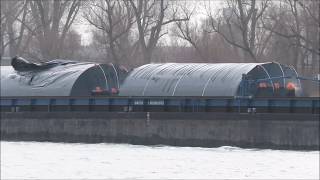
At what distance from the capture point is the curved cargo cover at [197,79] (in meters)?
39.9

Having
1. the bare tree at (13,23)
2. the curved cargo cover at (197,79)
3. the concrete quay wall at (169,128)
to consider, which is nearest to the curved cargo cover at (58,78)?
the concrete quay wall at (169,128)

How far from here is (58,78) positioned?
143 ft

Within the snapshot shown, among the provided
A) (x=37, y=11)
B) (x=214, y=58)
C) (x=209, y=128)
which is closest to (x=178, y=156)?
(x=209, y=128)

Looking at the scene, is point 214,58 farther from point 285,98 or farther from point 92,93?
point 285,98

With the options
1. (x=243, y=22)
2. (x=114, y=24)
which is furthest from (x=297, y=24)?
(x=114, y=24)

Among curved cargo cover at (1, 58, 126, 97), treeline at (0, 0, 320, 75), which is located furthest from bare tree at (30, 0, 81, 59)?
curved cargo cover at (1, 58, 126, 97)

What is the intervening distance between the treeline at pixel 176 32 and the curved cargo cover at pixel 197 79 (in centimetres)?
1787

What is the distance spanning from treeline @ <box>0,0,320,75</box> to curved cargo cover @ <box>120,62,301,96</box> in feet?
58.6

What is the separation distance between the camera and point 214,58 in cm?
6300

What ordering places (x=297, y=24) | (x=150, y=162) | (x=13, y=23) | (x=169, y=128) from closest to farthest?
(x=150, y=162), (x=169, y=128), (x=297, y=24), (x=13, y=23)

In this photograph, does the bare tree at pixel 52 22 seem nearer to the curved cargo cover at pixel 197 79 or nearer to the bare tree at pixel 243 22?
the bare tree at pixel 243 22

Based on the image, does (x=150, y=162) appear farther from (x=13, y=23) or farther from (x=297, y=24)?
(x=13, y=23)

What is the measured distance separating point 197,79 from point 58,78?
7164mm

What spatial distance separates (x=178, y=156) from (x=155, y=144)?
6.59 m
